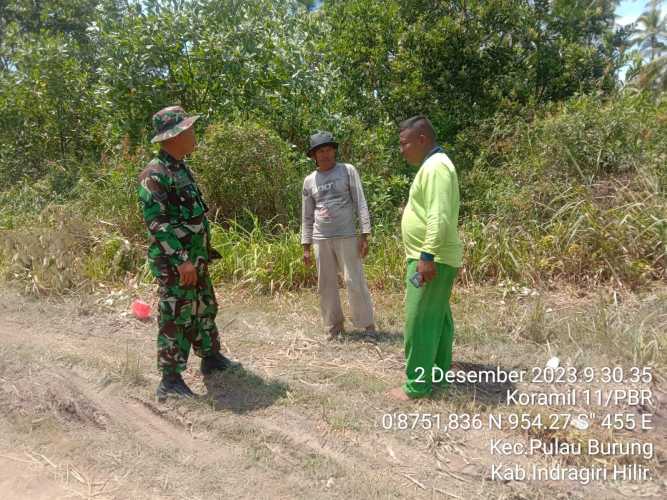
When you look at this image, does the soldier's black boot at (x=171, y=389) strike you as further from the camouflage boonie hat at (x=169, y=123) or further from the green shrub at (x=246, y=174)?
the green shrub at (x=246, y=174)

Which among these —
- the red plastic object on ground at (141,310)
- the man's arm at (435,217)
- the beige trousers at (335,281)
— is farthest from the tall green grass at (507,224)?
the man's arm at (435,217)

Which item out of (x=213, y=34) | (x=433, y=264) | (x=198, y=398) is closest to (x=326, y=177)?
(x=433, y=264)

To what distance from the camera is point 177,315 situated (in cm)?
367

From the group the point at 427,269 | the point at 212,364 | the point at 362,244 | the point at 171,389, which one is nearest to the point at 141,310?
the point at 212,364

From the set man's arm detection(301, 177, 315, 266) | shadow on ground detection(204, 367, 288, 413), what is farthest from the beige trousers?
shadow on ground detection(204, 367, 288, 413)

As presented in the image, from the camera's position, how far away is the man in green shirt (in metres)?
3.23

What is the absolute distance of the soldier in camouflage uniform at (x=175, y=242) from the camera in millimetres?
3510

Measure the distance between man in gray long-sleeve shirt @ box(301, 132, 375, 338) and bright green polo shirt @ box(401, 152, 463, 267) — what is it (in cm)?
108

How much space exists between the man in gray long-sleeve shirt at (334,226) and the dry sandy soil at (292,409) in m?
0.33

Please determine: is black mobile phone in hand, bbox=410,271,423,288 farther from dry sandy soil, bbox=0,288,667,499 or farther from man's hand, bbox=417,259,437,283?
dry sandy soil, bbox=0,288,667,499

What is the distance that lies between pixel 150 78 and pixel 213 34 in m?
1.18

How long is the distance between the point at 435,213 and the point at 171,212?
1.69 metres

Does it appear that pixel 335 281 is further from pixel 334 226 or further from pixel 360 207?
pixel 360 207

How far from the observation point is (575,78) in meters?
9.80
